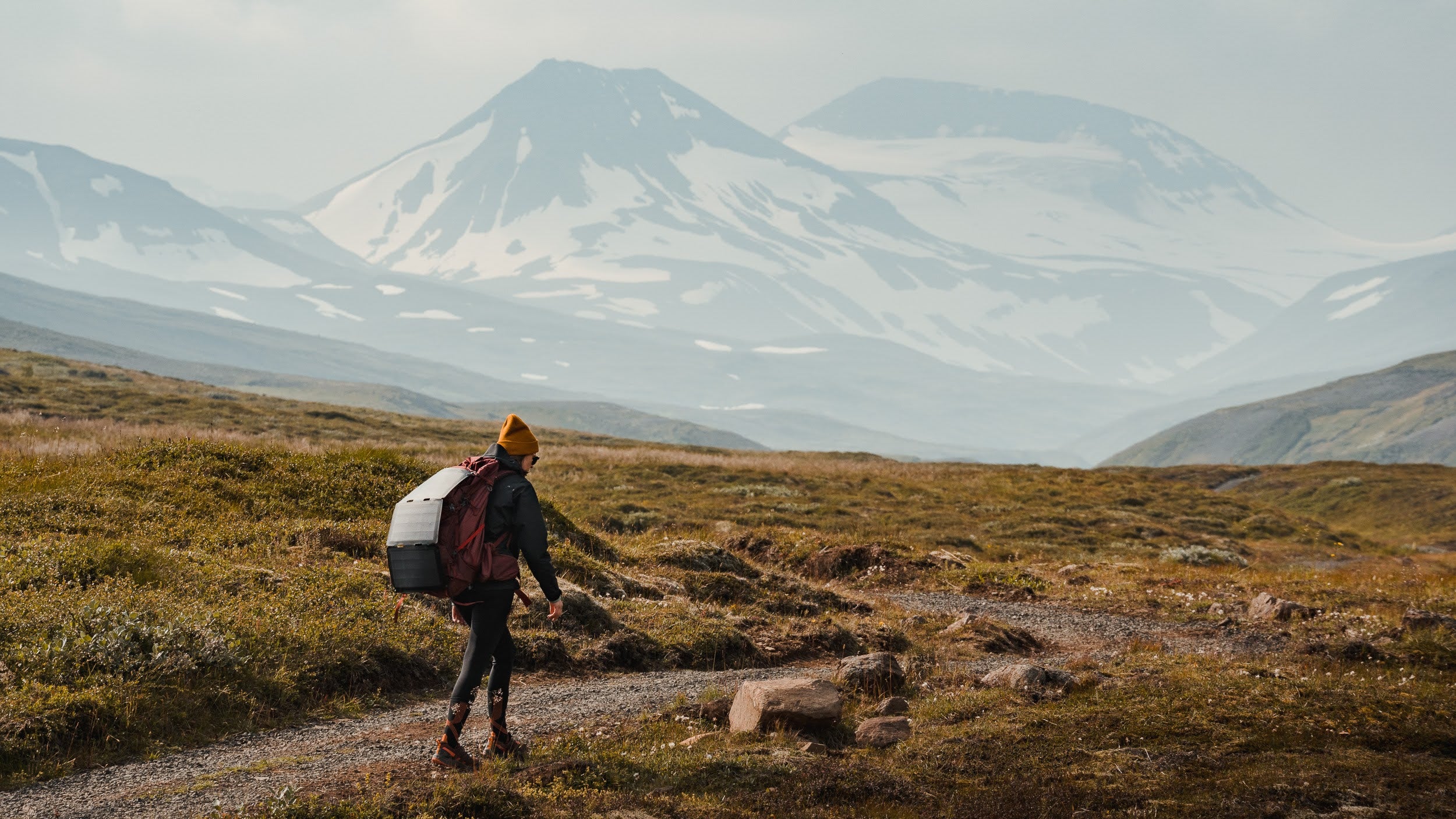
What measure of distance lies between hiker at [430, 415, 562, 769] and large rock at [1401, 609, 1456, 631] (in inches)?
663

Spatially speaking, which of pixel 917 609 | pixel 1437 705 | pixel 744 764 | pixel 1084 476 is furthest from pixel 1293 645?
pixel 1084 476

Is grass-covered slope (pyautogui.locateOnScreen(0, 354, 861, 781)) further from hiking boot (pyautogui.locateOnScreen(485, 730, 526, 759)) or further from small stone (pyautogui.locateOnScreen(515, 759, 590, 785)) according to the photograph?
small stone (pyautogui.locateOnScreen(515, 759, 590, 785))

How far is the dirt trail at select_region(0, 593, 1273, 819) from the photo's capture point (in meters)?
8.95

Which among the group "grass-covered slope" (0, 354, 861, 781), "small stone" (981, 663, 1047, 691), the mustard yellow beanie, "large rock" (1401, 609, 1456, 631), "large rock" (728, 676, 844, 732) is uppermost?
the mustard yellow beanie

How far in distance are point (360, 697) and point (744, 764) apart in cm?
592

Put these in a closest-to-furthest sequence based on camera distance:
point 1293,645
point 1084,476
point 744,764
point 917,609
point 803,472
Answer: point 744,764 → point 1293,645 → point 917,609 → point 803,472 → point 1084,476

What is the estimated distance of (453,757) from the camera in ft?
31.7

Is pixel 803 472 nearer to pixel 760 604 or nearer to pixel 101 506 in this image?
pixel 760 604

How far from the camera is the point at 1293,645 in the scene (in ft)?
57.3

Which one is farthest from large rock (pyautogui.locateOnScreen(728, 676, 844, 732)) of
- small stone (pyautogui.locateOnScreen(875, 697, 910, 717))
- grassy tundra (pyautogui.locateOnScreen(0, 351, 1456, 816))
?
Result: small stone (pyautogui.locateOnScreen(875, 697, 910, 717))

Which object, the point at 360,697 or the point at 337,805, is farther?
the point at 360,697

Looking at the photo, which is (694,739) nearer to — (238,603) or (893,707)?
(893,707)

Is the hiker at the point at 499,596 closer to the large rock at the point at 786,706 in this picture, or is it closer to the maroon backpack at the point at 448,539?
the maroon backpack at the point at 448,539

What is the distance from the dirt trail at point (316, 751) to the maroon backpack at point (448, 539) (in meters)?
2.14
